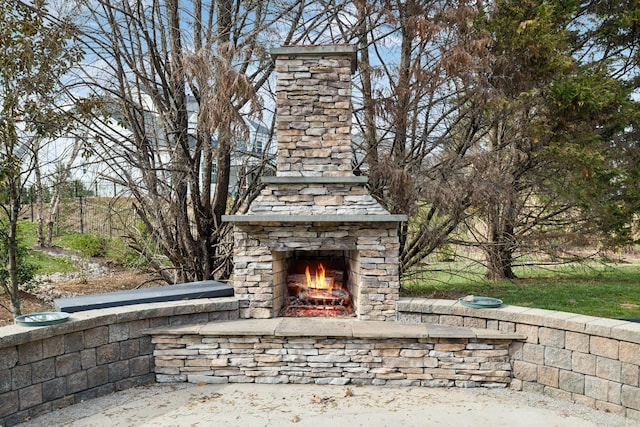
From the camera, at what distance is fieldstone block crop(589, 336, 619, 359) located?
12.7 ft

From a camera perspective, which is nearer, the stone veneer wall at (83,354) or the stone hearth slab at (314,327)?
the stone veneer wall at (83,354)

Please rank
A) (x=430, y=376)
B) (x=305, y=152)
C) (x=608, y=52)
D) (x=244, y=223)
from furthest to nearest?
(x=608, y=52) → (x=305, y=152) → (x=244, y=223) → (x=430, y=376)

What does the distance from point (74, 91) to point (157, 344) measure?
445 centimetres

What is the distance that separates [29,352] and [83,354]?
0.47m

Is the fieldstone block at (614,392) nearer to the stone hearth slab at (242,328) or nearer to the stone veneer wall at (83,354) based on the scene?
the stone hearth slab at (242,328)

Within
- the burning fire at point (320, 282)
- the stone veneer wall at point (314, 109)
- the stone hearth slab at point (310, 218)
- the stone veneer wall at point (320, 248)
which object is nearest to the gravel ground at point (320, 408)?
the stone veneer wall at point (320, 248)

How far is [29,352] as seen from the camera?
3.79m

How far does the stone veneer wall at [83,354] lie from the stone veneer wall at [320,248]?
0.28m

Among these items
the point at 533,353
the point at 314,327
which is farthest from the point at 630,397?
the point at 314,327

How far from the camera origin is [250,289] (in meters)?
5.09

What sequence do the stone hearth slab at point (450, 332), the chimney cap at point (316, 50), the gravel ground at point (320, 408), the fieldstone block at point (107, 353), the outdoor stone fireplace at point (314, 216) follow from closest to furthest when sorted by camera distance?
1. the gravel ground at point (320, 408)
2. the fieldstone block at point (107, 353)
3. the stone hearth slab at point (450, 332)
4. the outdoor stone fireplace at point (314, 216)
5. the chimney cap at point (316, 50)

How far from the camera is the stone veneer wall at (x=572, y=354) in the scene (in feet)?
12.5

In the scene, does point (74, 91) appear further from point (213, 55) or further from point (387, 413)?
point (387, 413)

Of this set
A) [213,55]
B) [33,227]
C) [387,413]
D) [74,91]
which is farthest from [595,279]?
[33,227]
